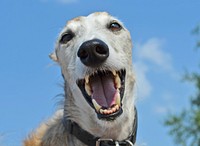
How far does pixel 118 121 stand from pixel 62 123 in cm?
58

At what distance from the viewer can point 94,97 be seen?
455 cm

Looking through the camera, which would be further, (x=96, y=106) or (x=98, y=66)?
(x=98, y=66)

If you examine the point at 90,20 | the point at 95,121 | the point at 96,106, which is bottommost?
the point at 95,121

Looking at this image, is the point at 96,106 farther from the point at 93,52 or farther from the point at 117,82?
the point at 93,52

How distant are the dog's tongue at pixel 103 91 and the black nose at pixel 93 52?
0.17 meters

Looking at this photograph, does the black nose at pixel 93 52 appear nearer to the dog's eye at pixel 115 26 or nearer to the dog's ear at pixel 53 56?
the dog's eye at pixel 115 26

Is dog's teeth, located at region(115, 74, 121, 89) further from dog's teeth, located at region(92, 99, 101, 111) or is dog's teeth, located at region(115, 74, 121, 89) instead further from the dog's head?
dog's teeth, located at region(92, 99, 101, 111)

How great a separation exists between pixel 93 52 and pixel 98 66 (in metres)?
0.16

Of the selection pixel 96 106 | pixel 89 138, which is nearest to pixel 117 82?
pixel 96 106

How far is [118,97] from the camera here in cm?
452

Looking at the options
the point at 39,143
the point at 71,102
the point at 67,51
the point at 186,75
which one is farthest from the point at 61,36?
the point at 186,75

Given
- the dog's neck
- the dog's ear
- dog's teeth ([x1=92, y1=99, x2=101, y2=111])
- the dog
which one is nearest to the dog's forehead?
the dog

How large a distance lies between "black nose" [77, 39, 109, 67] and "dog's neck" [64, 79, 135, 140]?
368mm

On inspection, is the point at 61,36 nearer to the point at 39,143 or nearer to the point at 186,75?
the point at 39,143
